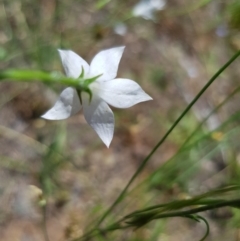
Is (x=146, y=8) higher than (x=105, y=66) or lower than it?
higher

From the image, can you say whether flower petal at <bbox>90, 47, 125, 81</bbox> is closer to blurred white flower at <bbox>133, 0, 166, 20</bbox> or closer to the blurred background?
the blurred background

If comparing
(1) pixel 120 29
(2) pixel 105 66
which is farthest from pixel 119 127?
(2) pixel 105 66

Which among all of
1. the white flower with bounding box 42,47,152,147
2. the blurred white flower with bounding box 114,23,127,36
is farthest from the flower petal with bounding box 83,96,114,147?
the blurred white flower with bounding box 114,23,127,36

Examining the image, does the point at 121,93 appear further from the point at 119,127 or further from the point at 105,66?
the point at 119,127

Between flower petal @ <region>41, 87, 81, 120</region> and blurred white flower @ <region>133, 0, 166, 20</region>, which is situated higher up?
blurred white flower @ <region>133, 0, 166, 20</region>

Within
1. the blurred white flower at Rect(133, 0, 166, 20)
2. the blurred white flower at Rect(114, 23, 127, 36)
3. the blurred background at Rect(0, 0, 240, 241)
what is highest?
the blurred white flower at Rect(133, 0, 166, 20)

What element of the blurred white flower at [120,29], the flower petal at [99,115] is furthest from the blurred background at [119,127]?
the flower petal at [99,115]

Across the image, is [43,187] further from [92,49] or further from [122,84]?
[122,84]
